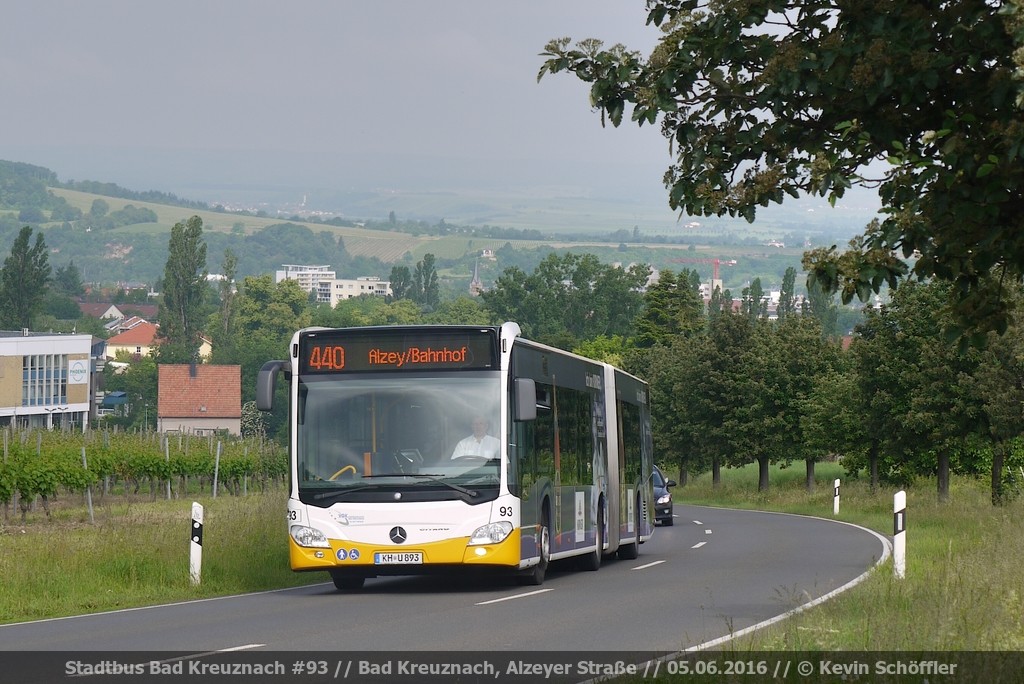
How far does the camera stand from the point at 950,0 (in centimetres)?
1099

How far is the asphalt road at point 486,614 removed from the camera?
13.0 metres

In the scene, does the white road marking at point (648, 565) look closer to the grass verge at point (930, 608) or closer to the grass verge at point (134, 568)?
the grass verge at point (930, 608)

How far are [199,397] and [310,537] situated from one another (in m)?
137

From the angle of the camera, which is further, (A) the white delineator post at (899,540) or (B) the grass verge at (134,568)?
(A) the white delineator post at (899,540)

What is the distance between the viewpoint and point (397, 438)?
1819 cm

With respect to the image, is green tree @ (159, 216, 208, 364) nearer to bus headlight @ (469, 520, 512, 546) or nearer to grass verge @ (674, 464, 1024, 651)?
grass verge @ (674, 464, 1024, 651)

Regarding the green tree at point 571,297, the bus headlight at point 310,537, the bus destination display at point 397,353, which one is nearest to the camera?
the bus headlight at point 310,537

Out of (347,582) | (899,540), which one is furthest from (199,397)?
(899,540)

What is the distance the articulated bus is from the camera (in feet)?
58.5

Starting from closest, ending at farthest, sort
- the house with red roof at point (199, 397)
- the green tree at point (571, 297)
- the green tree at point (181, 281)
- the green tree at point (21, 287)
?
the house with red roof at point (199, 397) → the green tree at point (21, 287) → the green tree at point (571, 297) → the green tree at point (181, 281)

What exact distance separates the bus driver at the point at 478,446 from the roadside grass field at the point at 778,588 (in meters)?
3.71

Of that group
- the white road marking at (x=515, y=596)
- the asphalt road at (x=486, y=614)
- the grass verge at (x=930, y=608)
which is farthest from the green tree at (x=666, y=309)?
Answer: the white road marking at (x=515, y=596)

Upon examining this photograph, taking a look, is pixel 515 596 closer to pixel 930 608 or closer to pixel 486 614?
pixel 486 614

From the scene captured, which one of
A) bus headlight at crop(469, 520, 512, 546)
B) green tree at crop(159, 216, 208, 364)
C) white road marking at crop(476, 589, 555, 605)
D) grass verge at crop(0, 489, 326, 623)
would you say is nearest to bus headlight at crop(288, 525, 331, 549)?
bus headlight at crop(469, 520, 512, 546)
